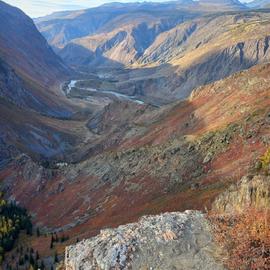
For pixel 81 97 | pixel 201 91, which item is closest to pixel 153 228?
pixel 201 91

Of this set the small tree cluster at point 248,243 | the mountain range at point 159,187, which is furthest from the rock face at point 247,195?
the small tree cluster at point 248,243

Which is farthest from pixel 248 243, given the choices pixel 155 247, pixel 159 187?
pixel 159 187

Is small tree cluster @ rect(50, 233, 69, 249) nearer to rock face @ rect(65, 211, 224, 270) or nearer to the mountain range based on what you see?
the mountain range

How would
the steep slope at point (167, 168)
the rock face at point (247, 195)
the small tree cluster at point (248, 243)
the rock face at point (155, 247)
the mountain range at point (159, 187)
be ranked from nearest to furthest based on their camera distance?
the small tree cluster at point (248, 243), the rock face at point (155, 247), the mountain range at point (159, 187), the rock face at point (247, 195), the steep slope at point (167, 168)

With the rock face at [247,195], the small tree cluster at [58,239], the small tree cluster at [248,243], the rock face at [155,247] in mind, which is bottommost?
the small tree cluster at [58,239]

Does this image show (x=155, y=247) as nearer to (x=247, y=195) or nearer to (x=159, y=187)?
(x=247, y=195)

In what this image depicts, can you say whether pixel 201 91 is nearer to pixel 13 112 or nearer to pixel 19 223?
pixel 19 223

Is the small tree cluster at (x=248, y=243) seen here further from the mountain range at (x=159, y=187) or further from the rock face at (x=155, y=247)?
the rock face at (x=155, y=247)
